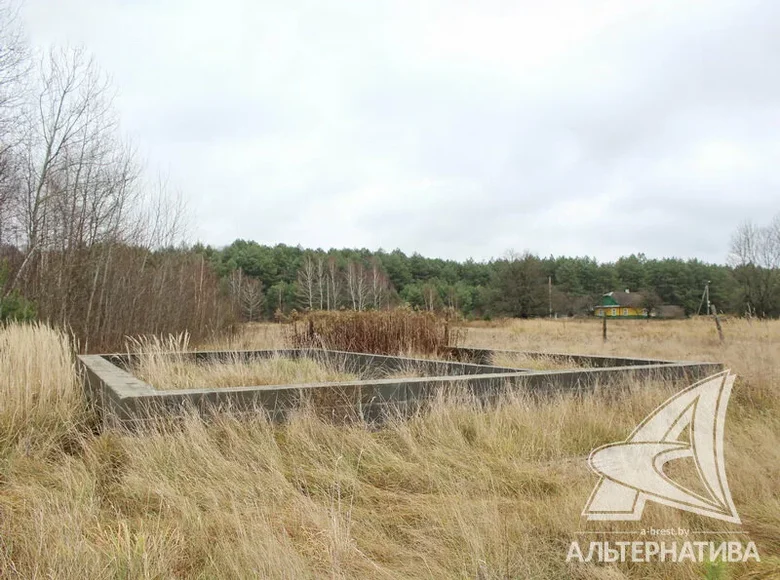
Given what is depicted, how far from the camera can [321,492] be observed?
10.1ft

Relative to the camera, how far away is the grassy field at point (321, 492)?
2256 millimetres

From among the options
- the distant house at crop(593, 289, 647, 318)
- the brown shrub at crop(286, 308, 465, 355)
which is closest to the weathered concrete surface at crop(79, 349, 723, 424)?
the brown shrub at crop(286, 308, 465, 355)

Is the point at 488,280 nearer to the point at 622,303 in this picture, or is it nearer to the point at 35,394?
the point at 622,303

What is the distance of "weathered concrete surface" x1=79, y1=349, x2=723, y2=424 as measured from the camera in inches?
149

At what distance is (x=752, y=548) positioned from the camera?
97.0 inches

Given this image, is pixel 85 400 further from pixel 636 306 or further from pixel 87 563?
pixel 636 306

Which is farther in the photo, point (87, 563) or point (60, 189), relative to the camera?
point (60, 189)

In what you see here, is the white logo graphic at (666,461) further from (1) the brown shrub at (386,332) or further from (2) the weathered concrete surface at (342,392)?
(1) the brown shrub at (386,332)

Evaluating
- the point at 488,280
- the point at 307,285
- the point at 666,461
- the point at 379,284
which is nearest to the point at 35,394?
the point at 666,461

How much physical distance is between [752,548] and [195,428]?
288 cm

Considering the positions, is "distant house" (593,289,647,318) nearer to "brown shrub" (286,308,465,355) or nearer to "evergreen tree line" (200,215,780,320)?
"evergreen tree line" (200,215,780,320)

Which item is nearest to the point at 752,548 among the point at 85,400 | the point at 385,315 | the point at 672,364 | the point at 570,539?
the point at 570,539

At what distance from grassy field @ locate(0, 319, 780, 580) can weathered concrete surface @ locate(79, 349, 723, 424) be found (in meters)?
0.16

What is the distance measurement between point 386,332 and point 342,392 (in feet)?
18.1
